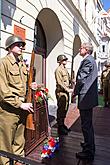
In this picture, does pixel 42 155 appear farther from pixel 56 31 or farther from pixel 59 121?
pixel 56 31

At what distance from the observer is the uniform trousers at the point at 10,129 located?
11.0 feet

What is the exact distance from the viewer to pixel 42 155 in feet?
15.9

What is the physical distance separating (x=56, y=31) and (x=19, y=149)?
7.15 m

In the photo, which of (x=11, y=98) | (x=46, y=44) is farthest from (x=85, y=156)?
(x=46, y=44)

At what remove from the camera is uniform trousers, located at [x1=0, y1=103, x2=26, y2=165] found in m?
3.35

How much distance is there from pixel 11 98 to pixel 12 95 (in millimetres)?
35

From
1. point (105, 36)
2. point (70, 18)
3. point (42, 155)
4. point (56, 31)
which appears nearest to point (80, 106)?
point (42, 155)

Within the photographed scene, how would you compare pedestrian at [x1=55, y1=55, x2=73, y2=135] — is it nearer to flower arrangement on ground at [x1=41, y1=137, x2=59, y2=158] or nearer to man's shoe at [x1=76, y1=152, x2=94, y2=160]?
flower arrangement on ground at [x1=41, y1=137, x2=59, y2=158]

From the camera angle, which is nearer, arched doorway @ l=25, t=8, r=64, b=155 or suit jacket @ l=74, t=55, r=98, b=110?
suit jacket @ l=74, t=55, r=98, b=110

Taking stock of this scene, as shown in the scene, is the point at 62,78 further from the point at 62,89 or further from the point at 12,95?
the point at 12,95

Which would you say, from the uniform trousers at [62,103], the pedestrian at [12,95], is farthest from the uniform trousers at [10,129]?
the uniform trousers at [62,103]

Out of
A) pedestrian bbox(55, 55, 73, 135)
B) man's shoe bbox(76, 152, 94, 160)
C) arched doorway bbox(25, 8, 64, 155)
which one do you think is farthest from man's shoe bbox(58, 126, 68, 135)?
arched doorway bbox(25, 8, 64, 155)

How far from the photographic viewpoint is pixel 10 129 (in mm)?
3361

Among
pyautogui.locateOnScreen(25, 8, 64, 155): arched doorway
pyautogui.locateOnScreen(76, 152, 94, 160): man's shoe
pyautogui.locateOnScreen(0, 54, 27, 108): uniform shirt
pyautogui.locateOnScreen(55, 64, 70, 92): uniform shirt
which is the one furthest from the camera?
pyautogui.locateOnScreen(25, 8, 64, 155): arched doorway
